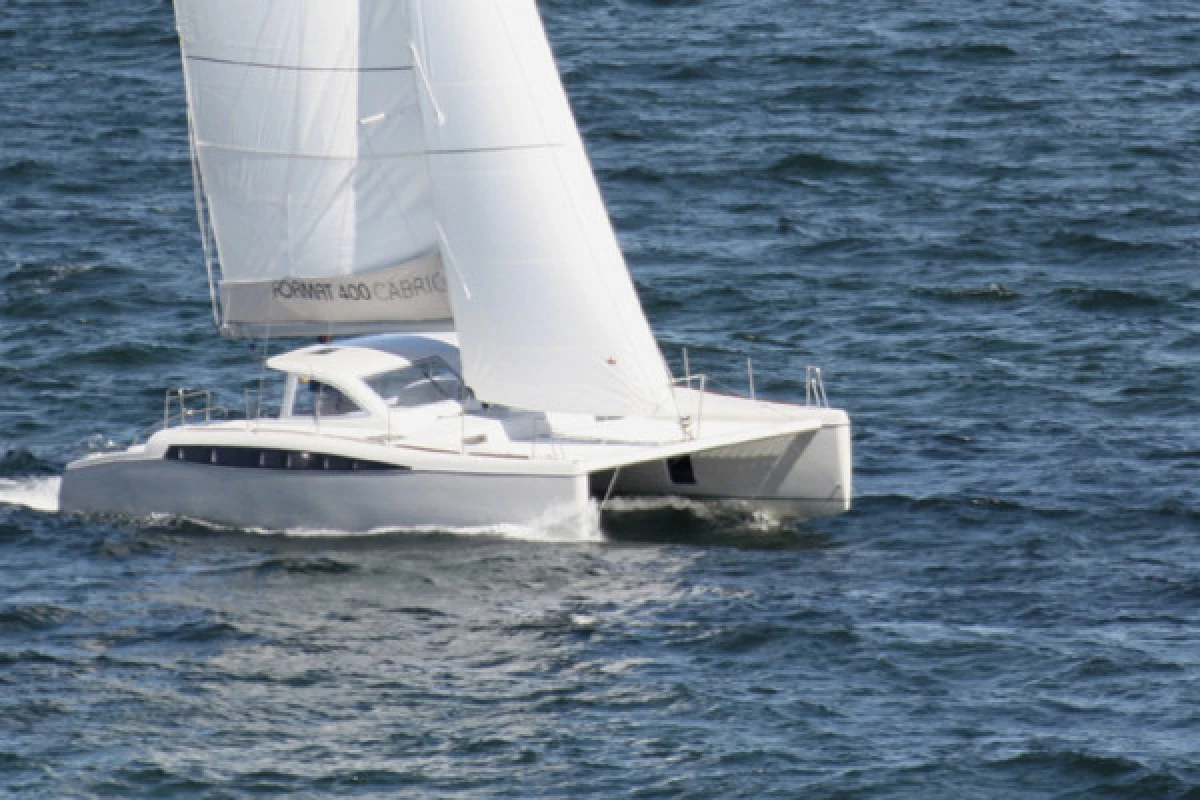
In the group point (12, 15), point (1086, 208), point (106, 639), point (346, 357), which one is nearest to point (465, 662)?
point (106, 639)

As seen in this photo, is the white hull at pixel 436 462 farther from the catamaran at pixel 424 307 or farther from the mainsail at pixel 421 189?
the mainsail at pixel 421 189

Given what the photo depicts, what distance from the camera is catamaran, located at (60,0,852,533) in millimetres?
31484

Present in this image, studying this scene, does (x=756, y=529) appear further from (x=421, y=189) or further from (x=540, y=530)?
(x=421, y=189)

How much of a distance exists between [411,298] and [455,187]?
1932mm

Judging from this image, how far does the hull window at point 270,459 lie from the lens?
31.6 metres

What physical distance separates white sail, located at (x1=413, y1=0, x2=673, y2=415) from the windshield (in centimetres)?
122

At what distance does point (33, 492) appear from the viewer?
3444cm

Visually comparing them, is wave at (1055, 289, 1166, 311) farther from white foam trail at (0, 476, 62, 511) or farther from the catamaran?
white foam trail at (0, 476, 62, 511)

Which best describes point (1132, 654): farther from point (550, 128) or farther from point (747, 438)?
point (550, 128)

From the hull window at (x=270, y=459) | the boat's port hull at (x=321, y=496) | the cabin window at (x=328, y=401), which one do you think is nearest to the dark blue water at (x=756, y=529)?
the boat's port hull at (x=321, y=496)

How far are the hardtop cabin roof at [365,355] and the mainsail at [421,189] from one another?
36cm

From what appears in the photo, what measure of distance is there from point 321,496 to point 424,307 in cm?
293

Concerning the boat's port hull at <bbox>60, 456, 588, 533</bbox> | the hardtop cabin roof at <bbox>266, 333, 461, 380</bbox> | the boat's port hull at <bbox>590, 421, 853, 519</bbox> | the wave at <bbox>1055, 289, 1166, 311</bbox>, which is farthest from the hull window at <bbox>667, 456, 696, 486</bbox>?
Answer: the wave at <bbox>1055, 289, 1166, 311</bbox>

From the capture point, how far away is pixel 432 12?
31.5m
